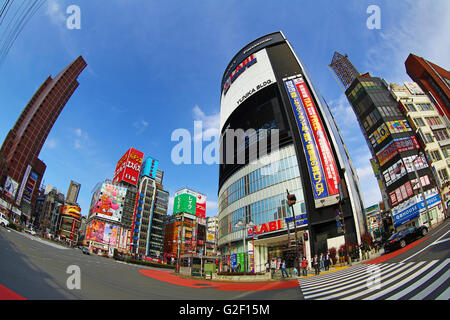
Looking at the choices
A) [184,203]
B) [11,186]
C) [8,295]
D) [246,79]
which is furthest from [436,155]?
[11,186]

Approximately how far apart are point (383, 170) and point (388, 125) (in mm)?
11025

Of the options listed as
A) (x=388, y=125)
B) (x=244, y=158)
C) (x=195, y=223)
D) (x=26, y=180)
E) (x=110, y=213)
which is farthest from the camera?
(x=195, y=223)

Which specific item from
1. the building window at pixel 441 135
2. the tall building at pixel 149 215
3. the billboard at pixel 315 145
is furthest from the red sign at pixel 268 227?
the tall building at pixel 149 215

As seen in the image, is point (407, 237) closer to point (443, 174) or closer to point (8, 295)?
point (8, 295)

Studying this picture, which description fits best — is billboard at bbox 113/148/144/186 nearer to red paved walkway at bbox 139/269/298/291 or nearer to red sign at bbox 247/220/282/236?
red sign at bbox 247/220/282/236

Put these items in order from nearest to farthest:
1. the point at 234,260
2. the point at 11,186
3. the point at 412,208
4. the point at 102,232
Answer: the point at 234,260 → the point at 412,208 → the point at 11,186 → the point at 102,232

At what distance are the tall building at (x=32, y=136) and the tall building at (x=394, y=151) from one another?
11640cm

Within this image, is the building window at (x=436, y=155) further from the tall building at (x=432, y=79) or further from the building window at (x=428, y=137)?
the tall building at (x=432, y=79)

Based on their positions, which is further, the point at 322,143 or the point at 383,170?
the point at 383,170

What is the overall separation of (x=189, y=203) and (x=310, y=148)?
278 feet

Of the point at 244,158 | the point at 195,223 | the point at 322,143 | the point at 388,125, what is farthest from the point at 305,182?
the point at 195,223

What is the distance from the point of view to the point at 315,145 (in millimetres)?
31656
